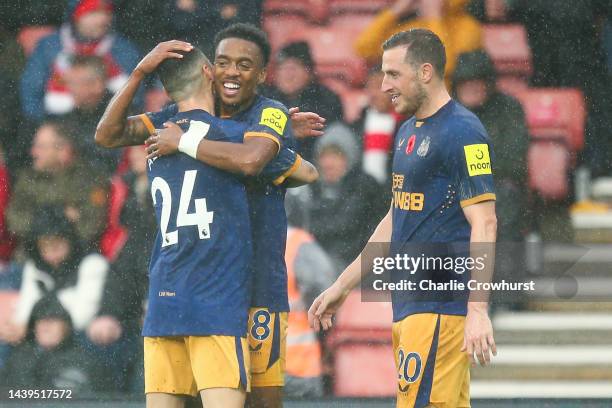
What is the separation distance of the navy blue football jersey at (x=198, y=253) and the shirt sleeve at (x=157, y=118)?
0.55ft

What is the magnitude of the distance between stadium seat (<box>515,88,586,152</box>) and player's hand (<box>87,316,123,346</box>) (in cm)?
284

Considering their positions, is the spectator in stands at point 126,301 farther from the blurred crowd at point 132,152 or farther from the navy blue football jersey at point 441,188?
the navy blue football jersey at point 441,188

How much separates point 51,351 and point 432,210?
4040 millimetres

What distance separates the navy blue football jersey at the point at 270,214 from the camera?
4.93m

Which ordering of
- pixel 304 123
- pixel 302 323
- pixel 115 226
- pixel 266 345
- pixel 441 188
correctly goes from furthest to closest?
pixel 115 226
pixel 302 323
pixel 304 123
pixel 266 345
pixel 441 188

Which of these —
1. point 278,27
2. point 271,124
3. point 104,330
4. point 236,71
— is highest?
point 278,27

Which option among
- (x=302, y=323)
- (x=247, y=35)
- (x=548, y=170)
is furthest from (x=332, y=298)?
(x=548, y=170)

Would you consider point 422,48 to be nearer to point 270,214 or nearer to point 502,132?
point 270,214

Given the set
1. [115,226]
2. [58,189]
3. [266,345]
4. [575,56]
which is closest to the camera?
[266,345]

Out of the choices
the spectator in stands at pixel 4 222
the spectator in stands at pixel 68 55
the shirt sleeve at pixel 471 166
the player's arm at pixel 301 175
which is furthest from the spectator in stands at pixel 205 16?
the shirt sleeve at pixel 471 166

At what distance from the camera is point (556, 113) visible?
8211 mm

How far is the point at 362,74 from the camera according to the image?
27.1 feet

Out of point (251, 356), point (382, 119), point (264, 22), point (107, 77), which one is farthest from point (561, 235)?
point (251, 356)

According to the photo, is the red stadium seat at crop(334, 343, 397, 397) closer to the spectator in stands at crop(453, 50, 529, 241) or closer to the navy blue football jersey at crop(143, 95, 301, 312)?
the spectator in stands at crop(453, 50, 529, 241)
